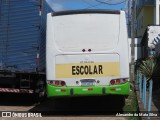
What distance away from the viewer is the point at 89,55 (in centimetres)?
1244

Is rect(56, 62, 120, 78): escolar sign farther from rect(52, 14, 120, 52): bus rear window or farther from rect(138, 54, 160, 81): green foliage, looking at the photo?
rect(138, 54, 160, 81): green foliage

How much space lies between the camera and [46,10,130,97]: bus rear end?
40.6ft

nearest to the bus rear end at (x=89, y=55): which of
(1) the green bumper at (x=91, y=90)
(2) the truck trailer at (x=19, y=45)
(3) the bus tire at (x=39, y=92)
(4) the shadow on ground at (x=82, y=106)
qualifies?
(1) the green bumper at (x=91, y=90)

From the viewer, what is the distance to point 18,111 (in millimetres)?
13578

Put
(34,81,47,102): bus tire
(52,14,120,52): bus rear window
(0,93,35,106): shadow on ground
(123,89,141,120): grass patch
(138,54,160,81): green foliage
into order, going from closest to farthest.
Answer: (52,14,120,52): bus rear window, (123,89,141,120): grass patch, (34,81,47,102): bus tire, (0,93,35,106): shadow on ground, (138,54,160,81): green foliage

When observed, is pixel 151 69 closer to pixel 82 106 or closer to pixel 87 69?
pixel 82 106

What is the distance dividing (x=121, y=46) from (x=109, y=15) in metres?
0.99

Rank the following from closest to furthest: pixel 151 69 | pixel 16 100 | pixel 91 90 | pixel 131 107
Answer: pixel 91 90 < pixel 131 107 < pixel 16 100 < pixel 151 69

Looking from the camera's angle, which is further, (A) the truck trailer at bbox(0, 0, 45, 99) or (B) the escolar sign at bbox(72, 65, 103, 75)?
(A) the truck trailer at bbox(0, 0, 45, 99)

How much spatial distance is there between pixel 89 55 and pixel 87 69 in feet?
1.34

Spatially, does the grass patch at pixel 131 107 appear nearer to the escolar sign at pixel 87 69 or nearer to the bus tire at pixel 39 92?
the escolar sign at pixel 87 69

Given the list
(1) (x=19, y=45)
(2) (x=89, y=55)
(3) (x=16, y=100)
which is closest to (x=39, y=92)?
(1) (x=19, y=45)

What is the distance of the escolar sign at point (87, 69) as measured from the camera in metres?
12.4

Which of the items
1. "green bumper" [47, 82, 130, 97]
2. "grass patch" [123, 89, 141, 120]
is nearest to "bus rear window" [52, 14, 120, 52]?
"green bumper" [47, 82, 130, 97]
